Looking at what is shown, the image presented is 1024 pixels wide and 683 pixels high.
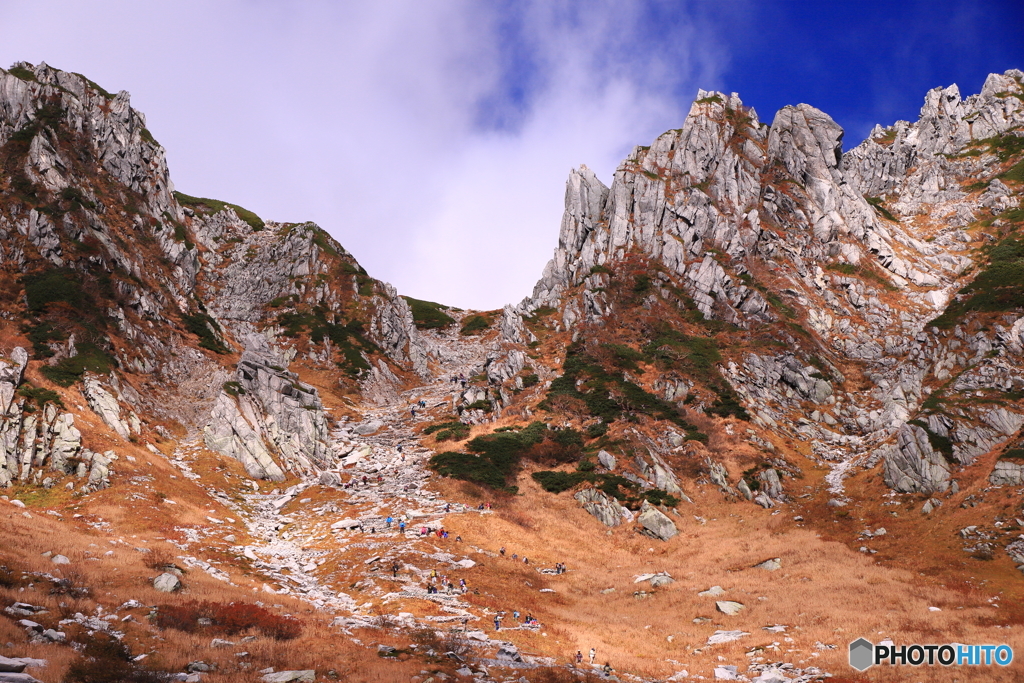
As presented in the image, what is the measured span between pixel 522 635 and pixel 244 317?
77.9 metres

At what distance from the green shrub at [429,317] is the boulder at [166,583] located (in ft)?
314

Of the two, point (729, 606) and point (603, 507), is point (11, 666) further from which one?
point (603, 507)

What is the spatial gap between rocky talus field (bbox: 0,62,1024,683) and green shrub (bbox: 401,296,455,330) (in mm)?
10464

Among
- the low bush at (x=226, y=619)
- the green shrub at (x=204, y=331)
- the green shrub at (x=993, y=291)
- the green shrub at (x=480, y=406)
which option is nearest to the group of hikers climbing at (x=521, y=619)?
the low bush at (x=226, y=619)

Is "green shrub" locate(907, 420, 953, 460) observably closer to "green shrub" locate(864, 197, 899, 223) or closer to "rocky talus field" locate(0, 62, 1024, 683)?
"rocky talus field" locate(0, 62, 1024, 683)

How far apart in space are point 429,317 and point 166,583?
102353mm

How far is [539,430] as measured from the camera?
194 ft

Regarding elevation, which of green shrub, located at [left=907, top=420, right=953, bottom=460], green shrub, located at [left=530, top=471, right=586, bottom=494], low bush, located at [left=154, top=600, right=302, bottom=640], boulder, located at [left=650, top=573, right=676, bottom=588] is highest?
green shrub, located at [left=907, top=420, right=953, bottom=460]

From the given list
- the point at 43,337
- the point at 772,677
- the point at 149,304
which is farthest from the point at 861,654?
the point at 149,304

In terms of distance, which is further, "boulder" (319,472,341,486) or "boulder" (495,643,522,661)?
"boulder" (319,472,341,486)

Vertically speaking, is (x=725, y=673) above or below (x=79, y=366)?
below

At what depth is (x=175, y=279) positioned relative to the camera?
75938 millimetres

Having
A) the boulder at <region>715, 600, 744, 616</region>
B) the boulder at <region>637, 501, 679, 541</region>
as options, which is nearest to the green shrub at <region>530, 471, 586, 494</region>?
the boulder at <region>637, 501, 679, 541</region>

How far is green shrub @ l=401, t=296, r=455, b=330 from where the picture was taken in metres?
121
